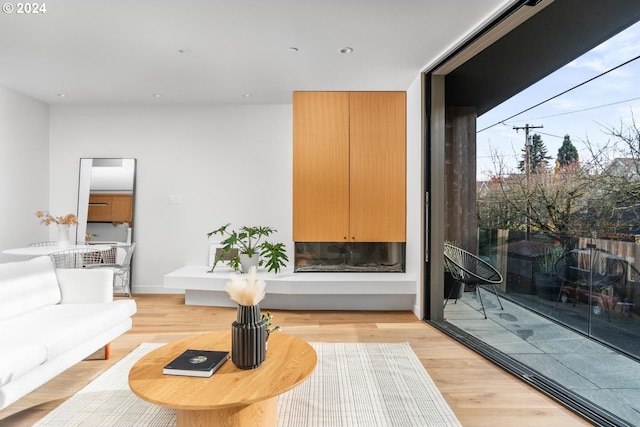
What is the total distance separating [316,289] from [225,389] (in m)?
2.47

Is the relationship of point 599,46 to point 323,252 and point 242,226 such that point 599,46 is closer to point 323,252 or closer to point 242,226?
point 323,252

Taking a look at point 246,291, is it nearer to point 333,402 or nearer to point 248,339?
point 248,339

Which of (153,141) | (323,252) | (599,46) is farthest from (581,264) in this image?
(153,141)

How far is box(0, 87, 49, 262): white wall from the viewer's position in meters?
4.31

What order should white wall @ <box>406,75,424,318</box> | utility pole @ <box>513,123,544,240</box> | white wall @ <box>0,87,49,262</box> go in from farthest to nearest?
white wall @ <box>0,87,49,262</box> → white wall @ <box>406,75,424,318</box> → utility pole @ <box>513,123,544,240</box>

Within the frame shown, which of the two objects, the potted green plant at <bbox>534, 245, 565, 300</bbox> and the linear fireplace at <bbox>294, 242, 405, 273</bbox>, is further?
the linear fireplace at <bbox>294, 242, 405, 273</bbox>

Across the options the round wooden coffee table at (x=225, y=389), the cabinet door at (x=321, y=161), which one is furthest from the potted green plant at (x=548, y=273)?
the cabinet door at (x=321, y=161)

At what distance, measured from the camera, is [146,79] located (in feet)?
13.1

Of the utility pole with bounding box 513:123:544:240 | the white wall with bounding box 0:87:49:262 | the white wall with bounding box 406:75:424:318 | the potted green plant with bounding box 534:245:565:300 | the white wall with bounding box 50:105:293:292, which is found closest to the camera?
the potted green plant with bounding box 534:245:565:300

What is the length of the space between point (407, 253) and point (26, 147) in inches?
189

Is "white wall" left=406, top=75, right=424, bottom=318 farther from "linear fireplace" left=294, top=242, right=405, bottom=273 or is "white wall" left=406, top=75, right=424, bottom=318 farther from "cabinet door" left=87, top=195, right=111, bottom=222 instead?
"cabinet door" left=87, top=195, right=111, bottom=222

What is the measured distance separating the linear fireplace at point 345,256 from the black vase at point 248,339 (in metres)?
2.68

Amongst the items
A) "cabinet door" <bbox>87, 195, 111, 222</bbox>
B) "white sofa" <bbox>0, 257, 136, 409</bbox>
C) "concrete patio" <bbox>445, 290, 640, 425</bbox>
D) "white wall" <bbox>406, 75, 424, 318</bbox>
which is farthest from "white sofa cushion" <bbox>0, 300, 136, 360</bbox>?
"concrete patio" <bbox>445, 290, 640, 425</bbox>

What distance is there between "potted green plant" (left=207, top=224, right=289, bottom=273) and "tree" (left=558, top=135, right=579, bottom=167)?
2924mm
